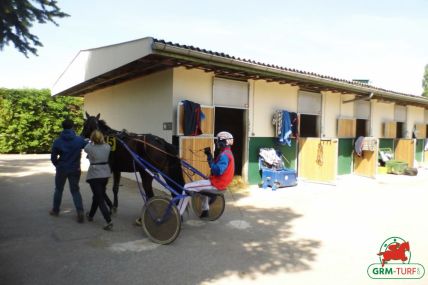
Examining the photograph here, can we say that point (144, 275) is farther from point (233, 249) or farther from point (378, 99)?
point (378, 99)

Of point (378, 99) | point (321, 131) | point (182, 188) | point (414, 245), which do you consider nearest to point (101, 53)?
point (182, 188)

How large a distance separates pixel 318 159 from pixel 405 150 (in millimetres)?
6982

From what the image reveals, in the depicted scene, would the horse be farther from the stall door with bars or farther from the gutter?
the stall door with bars

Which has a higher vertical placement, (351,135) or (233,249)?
(351,135)

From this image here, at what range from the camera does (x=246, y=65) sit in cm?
775

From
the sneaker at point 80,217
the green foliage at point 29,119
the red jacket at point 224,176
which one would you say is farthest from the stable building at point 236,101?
the green foliage at point 29,119

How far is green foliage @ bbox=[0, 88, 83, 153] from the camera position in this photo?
613 inches

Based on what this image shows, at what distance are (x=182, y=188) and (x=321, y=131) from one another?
25.2ft

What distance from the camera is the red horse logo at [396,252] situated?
429 centimetres

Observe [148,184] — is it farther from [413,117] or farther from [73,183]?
[413,117]

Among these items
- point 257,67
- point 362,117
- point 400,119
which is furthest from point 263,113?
point 400,119

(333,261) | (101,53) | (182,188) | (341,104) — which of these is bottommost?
(333,261)

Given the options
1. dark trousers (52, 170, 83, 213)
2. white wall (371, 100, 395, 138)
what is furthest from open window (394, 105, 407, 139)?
dark trousers (52, 170, 83, 213)

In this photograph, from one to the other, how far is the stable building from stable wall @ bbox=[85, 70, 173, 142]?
0.08ft
